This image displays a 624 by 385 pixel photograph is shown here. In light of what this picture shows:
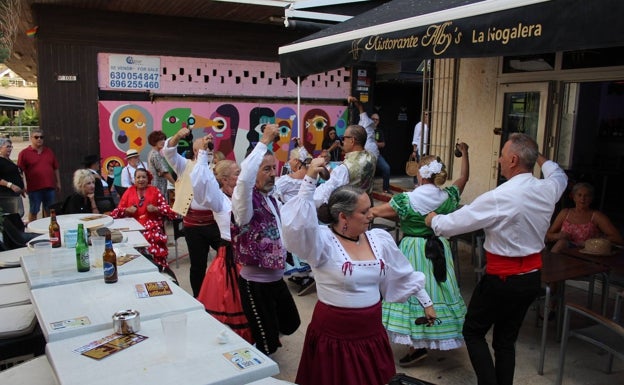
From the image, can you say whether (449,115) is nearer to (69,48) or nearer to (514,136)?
(514,136)

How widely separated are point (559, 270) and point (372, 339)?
220cm

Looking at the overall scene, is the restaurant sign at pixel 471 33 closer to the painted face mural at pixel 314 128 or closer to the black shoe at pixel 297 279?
the black shoe at pixel 297 279

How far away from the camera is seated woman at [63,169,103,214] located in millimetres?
6059

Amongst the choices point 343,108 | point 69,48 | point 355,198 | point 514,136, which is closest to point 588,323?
point 514,136

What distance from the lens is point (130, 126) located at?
1025 centimetres

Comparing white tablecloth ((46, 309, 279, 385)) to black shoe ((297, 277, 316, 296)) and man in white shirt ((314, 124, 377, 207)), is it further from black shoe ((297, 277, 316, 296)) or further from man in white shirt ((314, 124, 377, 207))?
black shoe ((297, 277, 316, 296))

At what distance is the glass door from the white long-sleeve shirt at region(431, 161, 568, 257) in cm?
322

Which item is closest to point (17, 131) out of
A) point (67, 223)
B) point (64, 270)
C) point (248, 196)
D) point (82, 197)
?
point (82, 197)

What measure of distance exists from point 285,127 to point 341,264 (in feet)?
30.9

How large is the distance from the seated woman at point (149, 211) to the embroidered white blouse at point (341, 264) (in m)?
3.19

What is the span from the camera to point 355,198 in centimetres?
268

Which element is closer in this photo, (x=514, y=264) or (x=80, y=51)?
(x=514, y=264)

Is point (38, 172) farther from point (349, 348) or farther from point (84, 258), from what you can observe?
point (349, 348)

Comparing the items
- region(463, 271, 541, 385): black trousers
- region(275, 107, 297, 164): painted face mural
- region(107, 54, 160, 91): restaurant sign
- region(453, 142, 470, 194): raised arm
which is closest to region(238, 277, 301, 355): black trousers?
region(463, 271, 541, 385): black trousers
